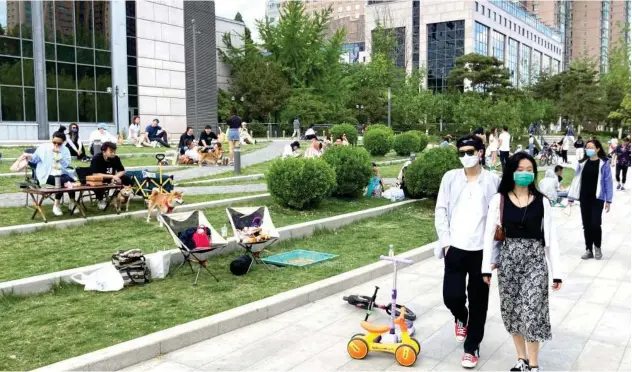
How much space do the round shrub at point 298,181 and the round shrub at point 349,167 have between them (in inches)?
52.1

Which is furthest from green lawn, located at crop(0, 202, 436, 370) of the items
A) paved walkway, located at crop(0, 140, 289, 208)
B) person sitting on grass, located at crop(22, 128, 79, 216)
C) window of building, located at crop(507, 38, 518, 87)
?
window of building, located at crop(507, 38, 518, 87)

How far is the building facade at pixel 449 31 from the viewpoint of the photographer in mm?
86750

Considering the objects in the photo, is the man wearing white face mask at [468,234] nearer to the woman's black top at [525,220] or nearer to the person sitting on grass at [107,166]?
the woman's black top at [525,220]

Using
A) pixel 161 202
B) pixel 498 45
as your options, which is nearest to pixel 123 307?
pixel 161 202

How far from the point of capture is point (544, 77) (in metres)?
74.8

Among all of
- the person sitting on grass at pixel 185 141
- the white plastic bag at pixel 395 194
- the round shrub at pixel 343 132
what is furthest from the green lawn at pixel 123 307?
the round shrub at pixel 343 132

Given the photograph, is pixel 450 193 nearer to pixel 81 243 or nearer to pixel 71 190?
pixel 81 243

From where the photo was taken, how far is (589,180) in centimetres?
890

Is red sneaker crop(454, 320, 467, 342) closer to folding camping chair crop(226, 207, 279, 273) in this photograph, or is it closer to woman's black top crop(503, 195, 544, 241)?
woman's black top crop(503, 195, 544, 241)

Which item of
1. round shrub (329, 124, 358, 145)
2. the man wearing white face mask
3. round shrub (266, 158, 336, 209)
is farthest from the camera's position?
round shrub (329, 124, 358, 145)

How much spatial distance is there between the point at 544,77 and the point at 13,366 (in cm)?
7880

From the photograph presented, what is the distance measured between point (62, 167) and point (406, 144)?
63.0 feet

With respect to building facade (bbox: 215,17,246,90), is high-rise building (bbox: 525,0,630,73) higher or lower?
higher

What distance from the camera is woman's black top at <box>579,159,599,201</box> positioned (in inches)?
349
